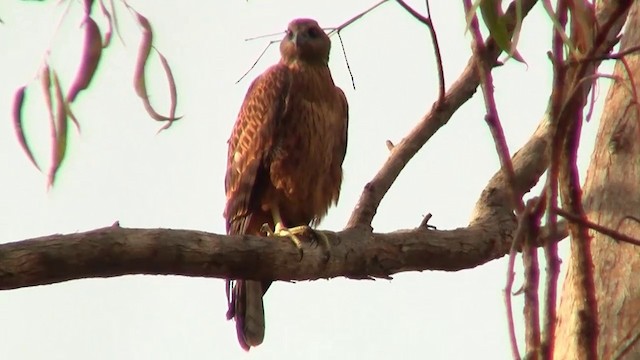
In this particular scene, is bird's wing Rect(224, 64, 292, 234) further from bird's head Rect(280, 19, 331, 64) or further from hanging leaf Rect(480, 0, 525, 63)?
hanging leaf Rect(480, 0, 525, 63)

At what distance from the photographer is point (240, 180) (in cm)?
479

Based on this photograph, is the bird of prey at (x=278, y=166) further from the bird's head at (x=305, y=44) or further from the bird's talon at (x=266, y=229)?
the bird's head at (x=305, y=44)

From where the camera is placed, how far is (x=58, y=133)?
2.83 metres

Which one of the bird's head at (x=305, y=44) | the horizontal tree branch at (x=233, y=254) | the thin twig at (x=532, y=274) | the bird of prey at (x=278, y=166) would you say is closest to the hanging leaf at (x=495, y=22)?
the thin twig at (x=532, y=274)

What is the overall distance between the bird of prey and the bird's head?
0.27 meters

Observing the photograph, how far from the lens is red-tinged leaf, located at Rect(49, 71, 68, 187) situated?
9.01 ft

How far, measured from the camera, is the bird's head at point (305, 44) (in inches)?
210

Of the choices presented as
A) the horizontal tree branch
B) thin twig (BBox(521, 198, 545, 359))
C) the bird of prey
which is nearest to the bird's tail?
the bird of prey

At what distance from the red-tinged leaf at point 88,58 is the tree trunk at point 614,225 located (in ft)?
4.41

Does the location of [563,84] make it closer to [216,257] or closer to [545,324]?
[545,324]

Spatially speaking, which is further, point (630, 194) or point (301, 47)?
point (301, 47)

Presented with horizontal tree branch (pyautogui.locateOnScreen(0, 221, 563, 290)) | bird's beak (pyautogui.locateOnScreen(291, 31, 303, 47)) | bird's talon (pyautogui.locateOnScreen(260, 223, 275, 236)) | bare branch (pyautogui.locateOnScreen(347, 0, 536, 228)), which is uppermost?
bird's beak (pyautogui.locateOnScreen(291, 31, 303, 47))

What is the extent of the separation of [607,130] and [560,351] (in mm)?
767

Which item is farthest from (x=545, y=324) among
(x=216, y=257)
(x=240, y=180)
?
(x=240, y=180)
